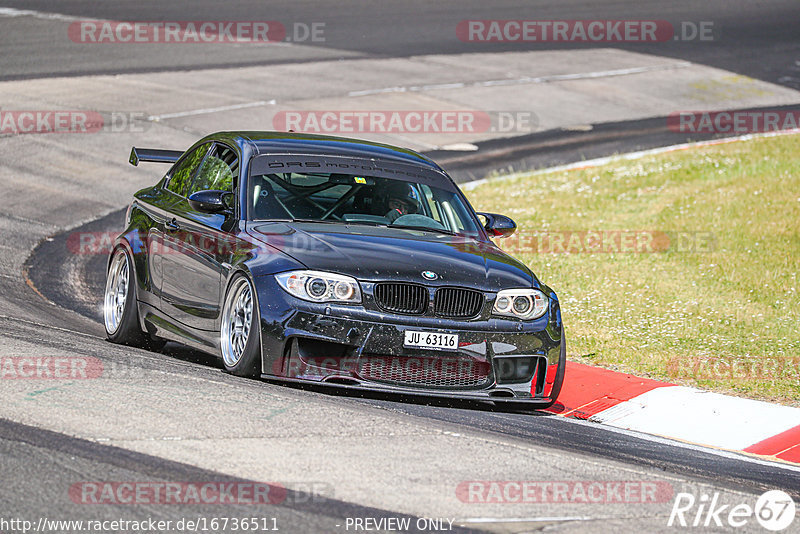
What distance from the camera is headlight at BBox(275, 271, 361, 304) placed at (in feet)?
24.8

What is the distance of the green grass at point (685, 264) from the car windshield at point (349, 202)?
2076mm

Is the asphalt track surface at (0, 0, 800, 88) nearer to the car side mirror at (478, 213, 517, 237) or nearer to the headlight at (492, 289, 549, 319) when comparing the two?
the car side mirror at (478, 213, 517, 237)

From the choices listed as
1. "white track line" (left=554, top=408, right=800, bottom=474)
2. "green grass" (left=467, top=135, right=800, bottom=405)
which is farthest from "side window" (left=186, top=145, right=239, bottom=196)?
"green grass" (left=467, top=135, right=800, bottom=405)

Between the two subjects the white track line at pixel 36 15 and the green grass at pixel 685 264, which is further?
the white track line at pixel 36 15

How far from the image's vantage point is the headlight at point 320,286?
755cm

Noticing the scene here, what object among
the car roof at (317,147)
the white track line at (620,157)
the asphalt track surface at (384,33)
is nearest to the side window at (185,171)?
the car roof at (317,147)

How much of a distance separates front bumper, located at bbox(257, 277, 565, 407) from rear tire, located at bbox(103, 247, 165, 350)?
7.43 ft

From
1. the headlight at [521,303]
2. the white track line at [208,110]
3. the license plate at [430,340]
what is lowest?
the license plate at [430,340]

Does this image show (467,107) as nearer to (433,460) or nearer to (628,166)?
(628,166)

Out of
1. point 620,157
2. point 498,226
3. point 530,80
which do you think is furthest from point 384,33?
point 498,226

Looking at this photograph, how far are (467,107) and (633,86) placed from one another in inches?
216

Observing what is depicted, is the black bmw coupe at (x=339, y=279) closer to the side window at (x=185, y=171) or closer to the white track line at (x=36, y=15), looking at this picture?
the side window at (x=185, y=171)

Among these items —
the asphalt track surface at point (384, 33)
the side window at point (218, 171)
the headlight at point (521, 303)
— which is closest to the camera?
the headlight at point (521, 303)

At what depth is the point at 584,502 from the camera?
5746mm
